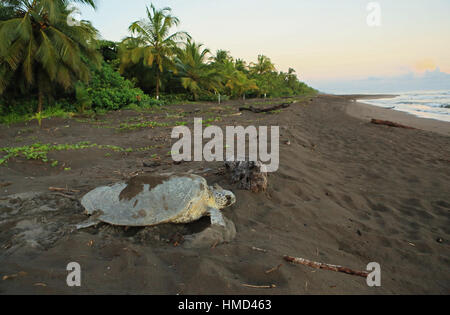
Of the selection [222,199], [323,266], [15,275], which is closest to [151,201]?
[222,199]

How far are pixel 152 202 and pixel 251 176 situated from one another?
1504mm

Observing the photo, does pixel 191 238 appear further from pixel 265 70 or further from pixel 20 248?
pixel 265 70

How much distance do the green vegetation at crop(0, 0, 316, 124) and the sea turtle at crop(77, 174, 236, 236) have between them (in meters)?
7.28

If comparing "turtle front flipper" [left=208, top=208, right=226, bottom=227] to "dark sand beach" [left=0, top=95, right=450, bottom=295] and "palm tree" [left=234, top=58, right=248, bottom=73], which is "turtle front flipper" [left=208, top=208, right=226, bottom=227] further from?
"palm tree" [left=234, top=58, right=248, bottom=73]

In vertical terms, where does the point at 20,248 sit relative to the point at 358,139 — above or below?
below

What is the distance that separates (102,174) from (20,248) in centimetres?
234

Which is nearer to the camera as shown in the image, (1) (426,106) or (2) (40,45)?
→ (2) (40,45)

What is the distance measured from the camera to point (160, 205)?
2670 millimetres

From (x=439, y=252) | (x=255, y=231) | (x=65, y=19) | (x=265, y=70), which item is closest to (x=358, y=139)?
(x=439, y=252)

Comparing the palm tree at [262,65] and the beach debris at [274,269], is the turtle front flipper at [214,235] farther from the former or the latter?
the palm tree at [262,65]

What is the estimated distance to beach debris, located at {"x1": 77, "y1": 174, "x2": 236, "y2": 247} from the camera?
102 inches

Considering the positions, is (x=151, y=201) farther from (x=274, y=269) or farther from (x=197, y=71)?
(x=197, y=71)

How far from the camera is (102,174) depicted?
4.54 metres

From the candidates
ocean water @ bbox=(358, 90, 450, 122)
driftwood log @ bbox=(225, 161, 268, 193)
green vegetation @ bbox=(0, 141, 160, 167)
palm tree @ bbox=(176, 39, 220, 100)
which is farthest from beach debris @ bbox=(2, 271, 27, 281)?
palm tree @ bbox=(176, 39, 220, 100)
